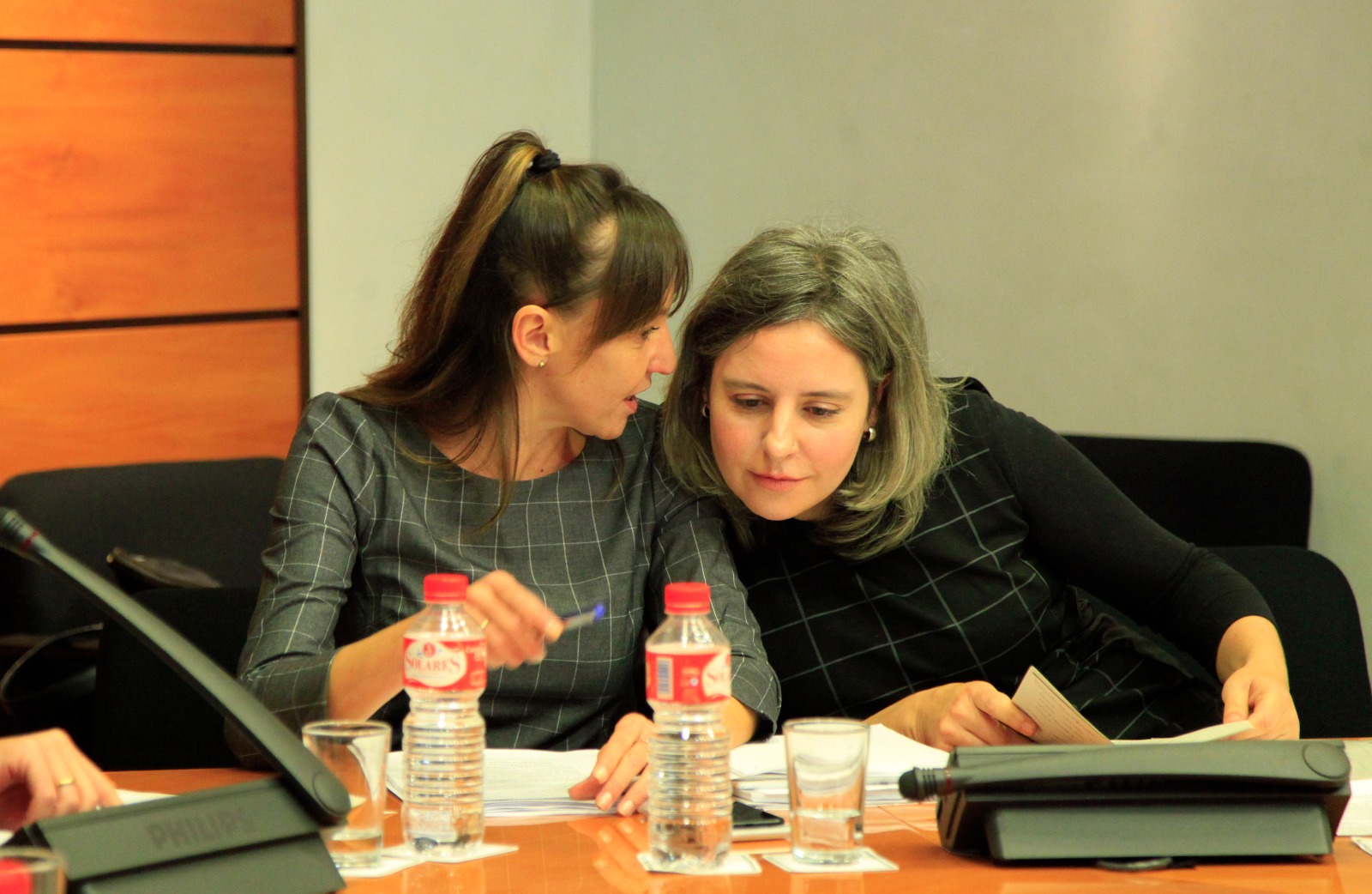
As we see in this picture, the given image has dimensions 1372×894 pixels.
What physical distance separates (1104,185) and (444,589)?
2.23 metres

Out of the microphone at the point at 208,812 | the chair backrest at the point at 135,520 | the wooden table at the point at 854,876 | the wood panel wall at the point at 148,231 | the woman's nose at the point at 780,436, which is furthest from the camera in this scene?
the wood panel wall at the point at 148,231

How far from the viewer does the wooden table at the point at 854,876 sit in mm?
1180

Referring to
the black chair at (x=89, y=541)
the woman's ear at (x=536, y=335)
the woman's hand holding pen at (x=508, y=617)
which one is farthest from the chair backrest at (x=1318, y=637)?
the black chair at (x=89, y=541)

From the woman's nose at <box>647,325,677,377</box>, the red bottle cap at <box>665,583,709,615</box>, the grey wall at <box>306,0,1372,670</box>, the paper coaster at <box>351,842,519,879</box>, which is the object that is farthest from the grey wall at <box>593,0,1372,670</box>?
the paper coaster at <box>351,842,519,879</box>

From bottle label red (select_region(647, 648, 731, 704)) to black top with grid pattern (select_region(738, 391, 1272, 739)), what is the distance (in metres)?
0.68

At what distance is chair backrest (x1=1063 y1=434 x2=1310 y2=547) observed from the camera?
9.14 feet

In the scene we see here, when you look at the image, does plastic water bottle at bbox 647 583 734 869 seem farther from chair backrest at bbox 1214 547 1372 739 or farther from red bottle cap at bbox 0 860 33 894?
chair backrest at bbox 1214 547 1372 739

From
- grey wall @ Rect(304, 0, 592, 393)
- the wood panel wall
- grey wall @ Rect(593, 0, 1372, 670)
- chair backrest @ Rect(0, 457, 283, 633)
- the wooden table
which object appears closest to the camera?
the wooden table

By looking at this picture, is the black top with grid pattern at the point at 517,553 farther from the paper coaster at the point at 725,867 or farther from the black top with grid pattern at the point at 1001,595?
the paper coaster at the point at 725,867

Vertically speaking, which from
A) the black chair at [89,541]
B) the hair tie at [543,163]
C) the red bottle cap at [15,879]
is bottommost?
the black chair at [89,541]

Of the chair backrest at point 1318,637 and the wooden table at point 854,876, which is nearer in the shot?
the wooden table at point 854,876

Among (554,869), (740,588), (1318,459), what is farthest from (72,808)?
(1318,459)

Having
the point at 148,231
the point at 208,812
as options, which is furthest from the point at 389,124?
the point at 208,812

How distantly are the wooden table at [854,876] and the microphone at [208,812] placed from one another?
0.07m
